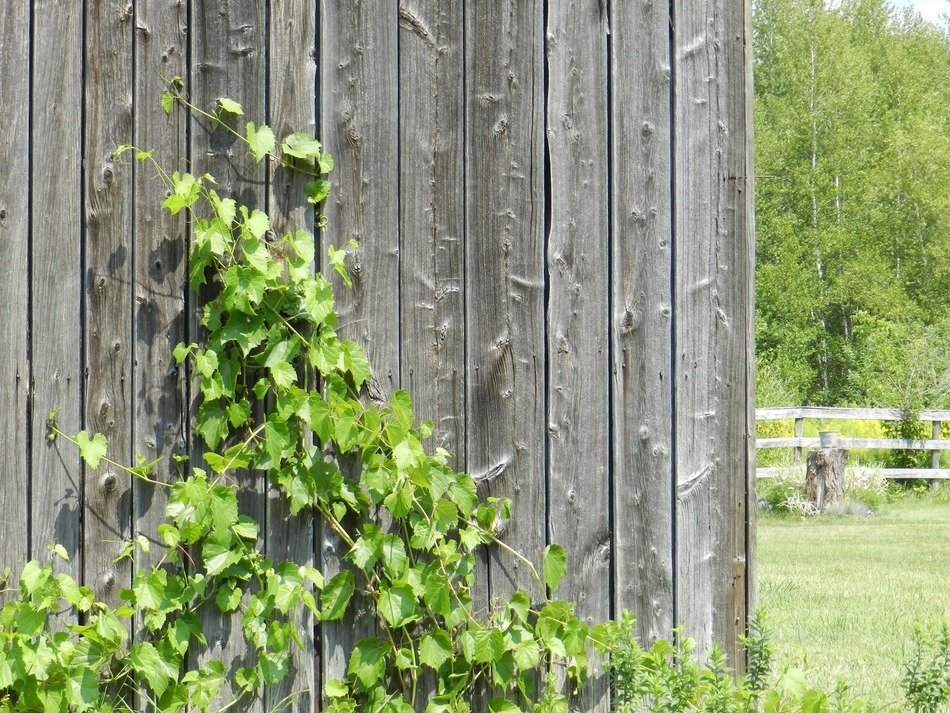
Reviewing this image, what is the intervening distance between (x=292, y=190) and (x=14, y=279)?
741 millimetres

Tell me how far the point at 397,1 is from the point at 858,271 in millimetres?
23209

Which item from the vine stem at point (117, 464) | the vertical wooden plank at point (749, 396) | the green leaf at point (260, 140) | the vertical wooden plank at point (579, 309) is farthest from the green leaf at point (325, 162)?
the vertical wooden plank at point (749, 396)

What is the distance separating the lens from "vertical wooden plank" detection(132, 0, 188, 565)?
7.82ft

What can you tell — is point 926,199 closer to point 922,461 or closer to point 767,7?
point 767,7

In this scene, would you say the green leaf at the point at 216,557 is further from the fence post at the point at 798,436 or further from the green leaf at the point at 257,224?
the fence post at the point at 798,436

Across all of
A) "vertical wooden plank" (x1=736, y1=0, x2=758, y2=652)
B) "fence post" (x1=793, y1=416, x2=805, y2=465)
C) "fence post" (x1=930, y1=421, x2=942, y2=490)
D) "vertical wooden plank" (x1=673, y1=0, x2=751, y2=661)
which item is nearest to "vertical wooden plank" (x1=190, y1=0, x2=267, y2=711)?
"vertical wooden plank" (x1=673, y1=0, x2=751, y2=661)

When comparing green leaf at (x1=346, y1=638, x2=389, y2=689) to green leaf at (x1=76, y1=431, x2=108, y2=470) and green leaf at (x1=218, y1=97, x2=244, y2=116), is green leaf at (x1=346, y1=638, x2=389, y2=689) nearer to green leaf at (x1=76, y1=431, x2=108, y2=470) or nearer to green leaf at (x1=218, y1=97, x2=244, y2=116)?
green leaf at (x1=76, y1=431, x2=108, y2=470)

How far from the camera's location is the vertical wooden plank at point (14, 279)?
233 centimetres

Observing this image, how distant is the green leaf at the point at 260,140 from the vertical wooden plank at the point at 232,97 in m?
0.07

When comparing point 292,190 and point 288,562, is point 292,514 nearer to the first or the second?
point 288,562

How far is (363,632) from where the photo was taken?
2.45 meters

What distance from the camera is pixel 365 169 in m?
2.48

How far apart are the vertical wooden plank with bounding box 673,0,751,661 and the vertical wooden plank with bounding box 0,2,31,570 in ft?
5.80

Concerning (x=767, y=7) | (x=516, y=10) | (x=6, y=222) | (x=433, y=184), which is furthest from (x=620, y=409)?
(x=767, y=7)
